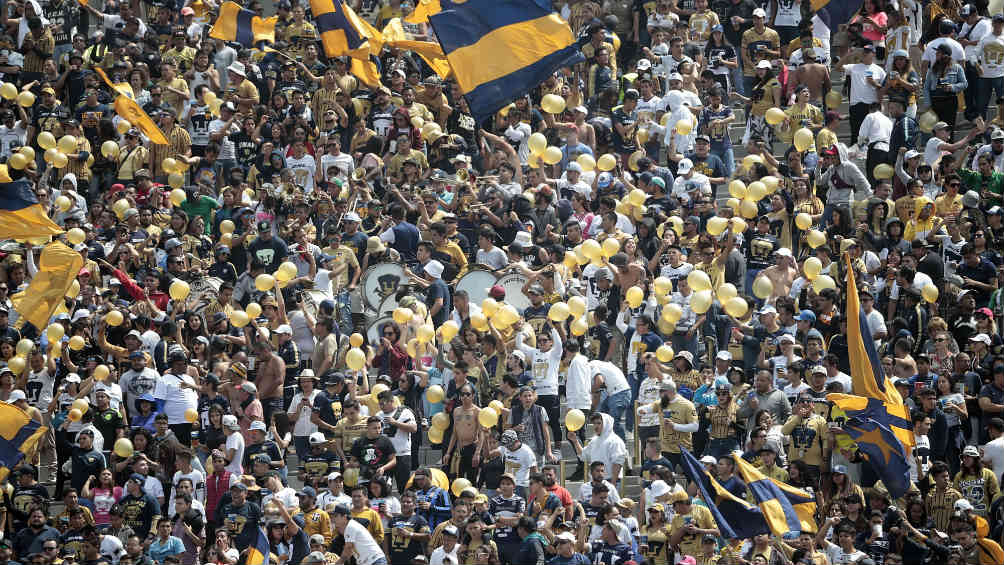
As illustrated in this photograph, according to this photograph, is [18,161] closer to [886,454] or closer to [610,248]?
[610,248]

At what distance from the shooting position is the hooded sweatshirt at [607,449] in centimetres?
1988

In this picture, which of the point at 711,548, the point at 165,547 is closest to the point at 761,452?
the point at 711,548

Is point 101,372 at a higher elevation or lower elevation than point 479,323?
lower

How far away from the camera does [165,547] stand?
64.8ft

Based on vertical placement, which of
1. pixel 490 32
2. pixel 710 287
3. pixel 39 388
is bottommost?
pixel 39 388

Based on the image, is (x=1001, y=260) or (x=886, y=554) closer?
(x=886, y=554)

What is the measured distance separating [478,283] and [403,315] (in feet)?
3.40

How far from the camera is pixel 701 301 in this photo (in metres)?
20.9

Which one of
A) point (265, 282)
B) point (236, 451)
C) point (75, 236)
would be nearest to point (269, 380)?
point (236, 451)

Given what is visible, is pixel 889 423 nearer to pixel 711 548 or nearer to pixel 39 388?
pixel 711 548

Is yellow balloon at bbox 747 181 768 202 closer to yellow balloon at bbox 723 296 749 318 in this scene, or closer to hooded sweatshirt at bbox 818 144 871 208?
hooded sweatshirt at bbox 818 144 871 208

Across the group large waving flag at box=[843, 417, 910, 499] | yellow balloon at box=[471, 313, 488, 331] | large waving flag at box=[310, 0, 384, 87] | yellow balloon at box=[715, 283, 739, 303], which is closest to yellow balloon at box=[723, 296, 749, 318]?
yellow balloon at box=[715, 283, 739, 303]

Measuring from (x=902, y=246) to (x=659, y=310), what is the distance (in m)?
2.62

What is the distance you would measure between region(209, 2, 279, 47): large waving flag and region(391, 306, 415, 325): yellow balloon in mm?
6702
